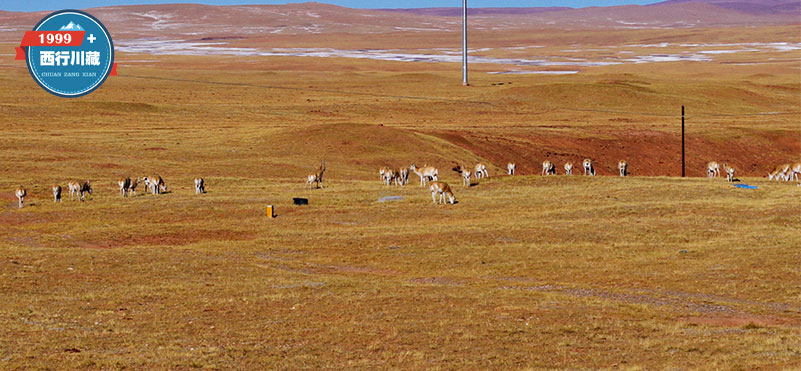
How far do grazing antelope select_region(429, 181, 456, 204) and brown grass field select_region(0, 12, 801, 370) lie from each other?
0.58 metres

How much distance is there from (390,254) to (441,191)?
29.8ft

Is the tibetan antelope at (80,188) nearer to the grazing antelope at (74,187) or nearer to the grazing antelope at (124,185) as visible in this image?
the grazing antelope at (74,187)

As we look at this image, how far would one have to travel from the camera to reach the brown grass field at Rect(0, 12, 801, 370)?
18594 millimetres

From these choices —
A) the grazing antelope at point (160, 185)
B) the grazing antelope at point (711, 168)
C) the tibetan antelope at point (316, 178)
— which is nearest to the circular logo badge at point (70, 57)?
the grazing antelope at point (160, 185)

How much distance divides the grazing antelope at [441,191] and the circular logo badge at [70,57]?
56777mm

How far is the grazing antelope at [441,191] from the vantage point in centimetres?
3947

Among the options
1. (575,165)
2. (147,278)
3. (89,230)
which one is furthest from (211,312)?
(575,165)

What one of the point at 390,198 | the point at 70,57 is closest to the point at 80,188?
the point at 390,198

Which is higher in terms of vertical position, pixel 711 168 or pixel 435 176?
pixel 435 176

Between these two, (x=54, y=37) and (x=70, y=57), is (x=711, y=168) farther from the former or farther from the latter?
(x=54, y=37)

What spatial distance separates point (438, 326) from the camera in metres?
20.2

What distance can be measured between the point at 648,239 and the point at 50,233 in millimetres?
20823

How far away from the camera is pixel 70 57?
8750 centimetres

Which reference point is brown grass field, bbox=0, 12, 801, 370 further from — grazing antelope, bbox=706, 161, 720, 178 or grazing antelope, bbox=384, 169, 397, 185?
grazing antelope, bbox=706, 161, 720, 178
